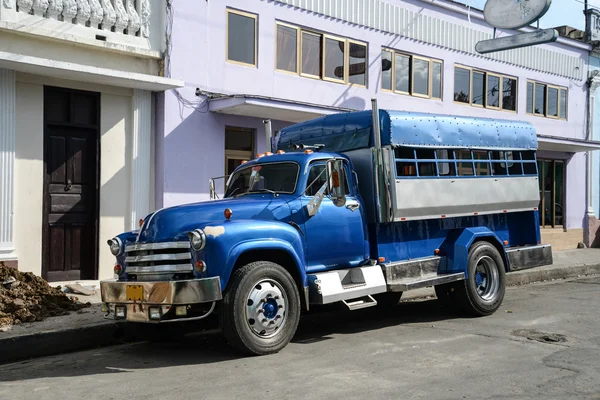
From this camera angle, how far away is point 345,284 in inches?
311

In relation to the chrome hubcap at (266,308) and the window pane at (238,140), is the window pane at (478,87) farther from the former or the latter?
the chrome hubcap at (266,308)

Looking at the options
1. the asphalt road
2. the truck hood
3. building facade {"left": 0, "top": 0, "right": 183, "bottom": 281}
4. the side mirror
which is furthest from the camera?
building facade {"left": 0, "top": 0, "right": 183, "bottom": 281}

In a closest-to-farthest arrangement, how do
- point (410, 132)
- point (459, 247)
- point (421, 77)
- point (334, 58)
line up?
point (410, 132) → point (459, 247) → point (334, 58) → point (421, 77)

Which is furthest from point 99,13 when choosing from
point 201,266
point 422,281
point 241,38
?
point 422,281

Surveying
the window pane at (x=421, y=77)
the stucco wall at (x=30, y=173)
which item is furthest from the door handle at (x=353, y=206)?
the window pane at (x=421, y=77)

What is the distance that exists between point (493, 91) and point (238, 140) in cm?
919

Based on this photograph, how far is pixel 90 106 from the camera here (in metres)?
11.9

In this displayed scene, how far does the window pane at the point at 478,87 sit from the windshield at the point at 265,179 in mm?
12235

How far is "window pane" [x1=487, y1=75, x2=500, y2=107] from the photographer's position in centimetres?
1944

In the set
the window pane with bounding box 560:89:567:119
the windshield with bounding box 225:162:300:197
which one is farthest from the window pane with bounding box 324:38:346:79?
the window pane with bounding box 560:89:567:119

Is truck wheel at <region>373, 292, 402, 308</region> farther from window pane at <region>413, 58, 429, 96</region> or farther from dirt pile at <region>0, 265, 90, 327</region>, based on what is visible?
window pane at <region>413, 58, 429, 96</region>

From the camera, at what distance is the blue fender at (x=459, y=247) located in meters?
8.98

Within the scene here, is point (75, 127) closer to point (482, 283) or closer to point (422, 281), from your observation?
point (422, 281)

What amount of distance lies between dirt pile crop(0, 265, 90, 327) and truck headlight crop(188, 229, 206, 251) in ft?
10.0
